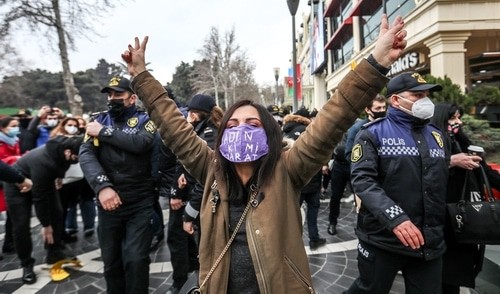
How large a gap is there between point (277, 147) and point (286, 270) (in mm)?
598

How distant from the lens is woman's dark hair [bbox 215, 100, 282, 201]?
5.32ft

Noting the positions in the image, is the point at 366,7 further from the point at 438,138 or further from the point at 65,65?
the point at 438,138

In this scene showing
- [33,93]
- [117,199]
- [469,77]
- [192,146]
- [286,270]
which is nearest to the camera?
[286,270]

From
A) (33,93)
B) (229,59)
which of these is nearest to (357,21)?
(229,59)

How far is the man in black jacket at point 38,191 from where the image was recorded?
4070mm

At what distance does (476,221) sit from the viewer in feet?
8.10

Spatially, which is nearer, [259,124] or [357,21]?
[259,124]

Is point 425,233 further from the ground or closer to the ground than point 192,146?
closer to the ground

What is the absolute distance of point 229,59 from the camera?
37.9 metres

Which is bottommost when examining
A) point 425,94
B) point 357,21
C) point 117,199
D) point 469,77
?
point 117,199

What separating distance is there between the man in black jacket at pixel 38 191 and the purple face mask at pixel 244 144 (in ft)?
10.4

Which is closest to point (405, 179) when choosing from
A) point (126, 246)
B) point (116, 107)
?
point (126, 246)

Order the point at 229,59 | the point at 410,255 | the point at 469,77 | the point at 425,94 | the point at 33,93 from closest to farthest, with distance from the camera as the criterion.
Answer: the point at 410,255 < the point at 425,94 < the point at 469,77 < the point at 229,59 < the point at 33,93

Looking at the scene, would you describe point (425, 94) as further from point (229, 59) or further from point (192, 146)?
point (229, 59)
